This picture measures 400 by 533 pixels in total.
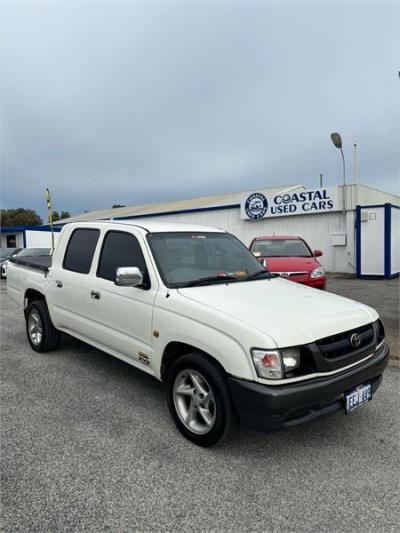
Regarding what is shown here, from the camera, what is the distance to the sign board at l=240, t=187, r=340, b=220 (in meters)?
16.7

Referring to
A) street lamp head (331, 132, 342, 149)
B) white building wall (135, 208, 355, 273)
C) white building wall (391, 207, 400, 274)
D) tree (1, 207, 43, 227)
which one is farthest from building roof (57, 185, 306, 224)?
tree (1, 207, 43, 227)

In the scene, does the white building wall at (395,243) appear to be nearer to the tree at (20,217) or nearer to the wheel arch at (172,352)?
the wheel arch at (172,352)

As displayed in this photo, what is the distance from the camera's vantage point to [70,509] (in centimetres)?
238

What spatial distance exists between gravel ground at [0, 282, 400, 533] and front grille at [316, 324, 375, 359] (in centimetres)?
79

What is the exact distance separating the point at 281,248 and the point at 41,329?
636 centimetres

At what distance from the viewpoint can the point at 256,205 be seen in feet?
62.0

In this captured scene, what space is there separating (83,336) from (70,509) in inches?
93.3

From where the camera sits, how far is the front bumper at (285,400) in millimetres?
2598

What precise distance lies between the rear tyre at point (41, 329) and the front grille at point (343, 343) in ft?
12.7

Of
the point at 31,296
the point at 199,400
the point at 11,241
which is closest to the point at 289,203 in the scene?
the point at 31,296

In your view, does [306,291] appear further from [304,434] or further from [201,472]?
[201,472]

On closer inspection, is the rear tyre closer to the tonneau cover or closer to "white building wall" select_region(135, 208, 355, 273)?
the tonneau cover

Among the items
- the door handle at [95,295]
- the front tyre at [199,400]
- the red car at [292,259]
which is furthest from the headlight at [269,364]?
the red car at [292,259]

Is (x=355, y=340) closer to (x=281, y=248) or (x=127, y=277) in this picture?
(x=127, y=277)
